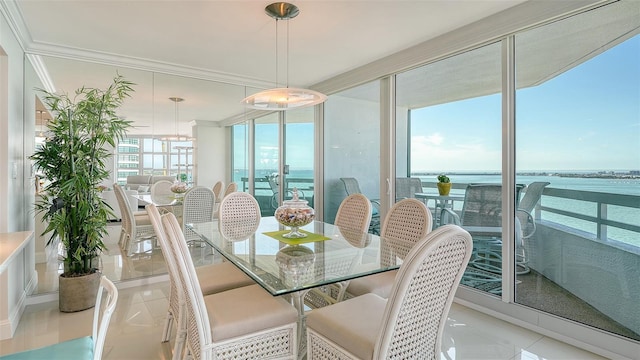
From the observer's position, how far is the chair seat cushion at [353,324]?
1.42 meters

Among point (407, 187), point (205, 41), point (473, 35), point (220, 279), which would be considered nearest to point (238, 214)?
point (220, 279)

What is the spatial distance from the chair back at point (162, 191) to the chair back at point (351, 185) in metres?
2.25

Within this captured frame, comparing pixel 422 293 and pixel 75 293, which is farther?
pixel 75 293

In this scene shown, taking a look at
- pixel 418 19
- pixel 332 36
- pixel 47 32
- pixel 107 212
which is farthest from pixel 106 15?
pixel 418 19

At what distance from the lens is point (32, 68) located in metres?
3.19

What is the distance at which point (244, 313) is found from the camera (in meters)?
1.67

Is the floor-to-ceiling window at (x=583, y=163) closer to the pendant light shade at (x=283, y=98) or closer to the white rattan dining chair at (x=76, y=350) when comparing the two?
the pendant light shade at (x=283, y=98)

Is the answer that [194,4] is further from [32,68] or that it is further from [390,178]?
[390,178]

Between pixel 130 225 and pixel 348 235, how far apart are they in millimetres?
2599

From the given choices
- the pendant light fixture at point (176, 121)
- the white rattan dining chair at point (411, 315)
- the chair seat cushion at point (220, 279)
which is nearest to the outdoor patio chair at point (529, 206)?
the white rattan dining chair at point (411, 315)

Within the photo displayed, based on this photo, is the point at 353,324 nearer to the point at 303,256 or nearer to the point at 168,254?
the point at 303,256

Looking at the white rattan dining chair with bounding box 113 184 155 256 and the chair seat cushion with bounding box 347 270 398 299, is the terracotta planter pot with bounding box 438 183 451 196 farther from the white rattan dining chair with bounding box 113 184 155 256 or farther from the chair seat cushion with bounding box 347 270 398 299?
the white rattan dining chair with bounding box 113 184 155 256

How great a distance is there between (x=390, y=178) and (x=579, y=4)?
86.2 inches

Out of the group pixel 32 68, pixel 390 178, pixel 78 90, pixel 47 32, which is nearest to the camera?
pixel 47 32
